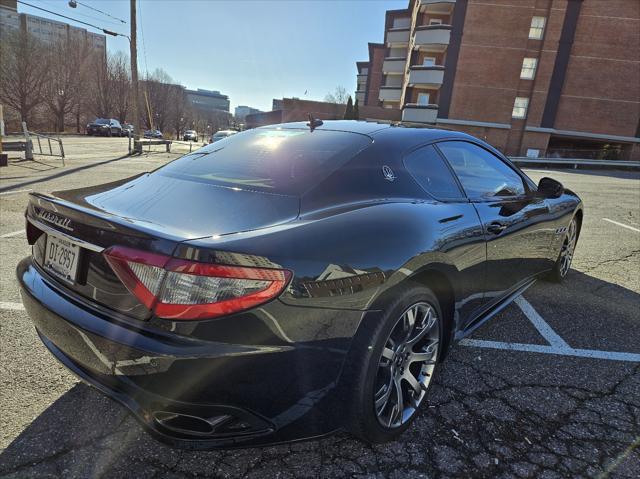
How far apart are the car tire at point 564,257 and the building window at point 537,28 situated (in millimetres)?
35470

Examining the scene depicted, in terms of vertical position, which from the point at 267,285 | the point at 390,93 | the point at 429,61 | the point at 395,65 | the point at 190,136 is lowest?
the point at 190,136

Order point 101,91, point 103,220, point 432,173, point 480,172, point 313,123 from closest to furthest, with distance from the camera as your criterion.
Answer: point 103,220 → point 432,173 → point 313,123 → point 480,172 → point 101,91

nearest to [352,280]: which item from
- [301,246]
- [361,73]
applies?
[301,246]

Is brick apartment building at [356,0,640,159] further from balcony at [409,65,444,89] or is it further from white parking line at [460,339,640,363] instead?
white parking line at [460,339,640,363]

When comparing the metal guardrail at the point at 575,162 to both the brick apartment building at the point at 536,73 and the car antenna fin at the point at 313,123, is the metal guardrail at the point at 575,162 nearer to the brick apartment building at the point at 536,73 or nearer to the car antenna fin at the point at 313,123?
the brick apartment building at the point at 536,73

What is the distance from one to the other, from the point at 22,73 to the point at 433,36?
39666mm

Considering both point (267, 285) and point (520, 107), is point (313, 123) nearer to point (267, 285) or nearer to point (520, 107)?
point (267, 285)

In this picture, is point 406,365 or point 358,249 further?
point 406,365

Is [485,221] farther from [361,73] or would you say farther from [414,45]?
[361,73]

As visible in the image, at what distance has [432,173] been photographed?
8.11ft

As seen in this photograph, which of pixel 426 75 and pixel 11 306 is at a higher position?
pixel 426 75

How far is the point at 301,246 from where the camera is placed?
1543 mm

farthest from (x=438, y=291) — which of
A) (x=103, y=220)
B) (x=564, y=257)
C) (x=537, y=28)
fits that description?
(x=537, y=28)

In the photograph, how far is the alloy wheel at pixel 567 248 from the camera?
414cm
